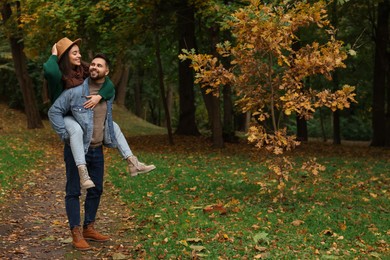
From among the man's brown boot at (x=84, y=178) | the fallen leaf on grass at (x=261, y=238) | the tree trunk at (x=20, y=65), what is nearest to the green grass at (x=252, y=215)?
the fallen leaf on grass at (x=261, y=238)

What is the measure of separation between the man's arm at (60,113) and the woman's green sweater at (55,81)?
0.30 feet

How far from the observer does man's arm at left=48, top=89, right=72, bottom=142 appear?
627cm

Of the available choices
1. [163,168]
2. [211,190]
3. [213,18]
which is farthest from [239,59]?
[213,18]

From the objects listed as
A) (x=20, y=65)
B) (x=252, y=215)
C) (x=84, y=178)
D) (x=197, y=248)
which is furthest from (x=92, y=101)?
(x=20, y=65)

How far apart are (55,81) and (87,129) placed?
25.7 inches

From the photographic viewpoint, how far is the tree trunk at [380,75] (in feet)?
71.0

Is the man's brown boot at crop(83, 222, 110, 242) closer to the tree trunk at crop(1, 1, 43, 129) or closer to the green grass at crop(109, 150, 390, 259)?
the green grass at crop(109, 150, 390, 259)

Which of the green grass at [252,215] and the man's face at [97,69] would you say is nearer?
the man's face at [97,69]

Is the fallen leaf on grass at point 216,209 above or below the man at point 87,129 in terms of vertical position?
below

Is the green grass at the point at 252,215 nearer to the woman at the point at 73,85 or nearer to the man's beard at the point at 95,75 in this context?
the woman at the point at 73,85

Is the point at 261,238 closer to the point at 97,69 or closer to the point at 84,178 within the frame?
the point at 84,178

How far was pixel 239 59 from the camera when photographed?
9094mm

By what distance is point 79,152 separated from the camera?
618cm

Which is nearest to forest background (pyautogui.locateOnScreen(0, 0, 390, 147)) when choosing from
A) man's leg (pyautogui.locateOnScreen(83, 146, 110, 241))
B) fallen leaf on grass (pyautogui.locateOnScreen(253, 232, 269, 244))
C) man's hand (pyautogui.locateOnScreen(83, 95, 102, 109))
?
fallen leaf on grass (pyautogui.locateOnScreen(253, 232, 269, 244))
